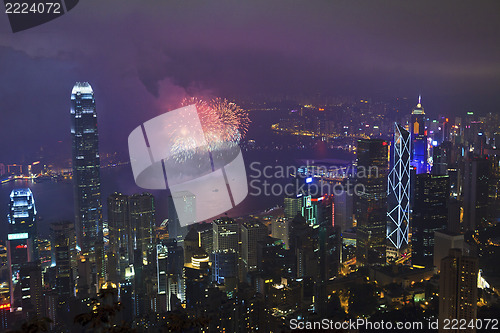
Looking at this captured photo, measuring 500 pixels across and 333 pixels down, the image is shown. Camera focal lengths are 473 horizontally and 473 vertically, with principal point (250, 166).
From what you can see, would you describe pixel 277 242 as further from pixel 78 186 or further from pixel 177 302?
pixel 78 186

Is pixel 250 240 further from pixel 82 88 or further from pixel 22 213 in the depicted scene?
pixel 82 88

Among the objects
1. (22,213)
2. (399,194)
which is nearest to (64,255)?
(22,213)

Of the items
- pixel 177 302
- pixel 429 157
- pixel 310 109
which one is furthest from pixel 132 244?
pixel 429 157

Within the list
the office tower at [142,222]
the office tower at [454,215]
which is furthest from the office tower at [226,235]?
the office tower at [454,215]

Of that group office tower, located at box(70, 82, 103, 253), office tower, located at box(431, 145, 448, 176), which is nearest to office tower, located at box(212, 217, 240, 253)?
office tower, located at box(70, 82, 103, 253)

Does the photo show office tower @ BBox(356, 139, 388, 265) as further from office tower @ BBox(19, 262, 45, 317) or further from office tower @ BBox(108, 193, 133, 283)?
office tower @ BBox(19, 262, 45, 317)

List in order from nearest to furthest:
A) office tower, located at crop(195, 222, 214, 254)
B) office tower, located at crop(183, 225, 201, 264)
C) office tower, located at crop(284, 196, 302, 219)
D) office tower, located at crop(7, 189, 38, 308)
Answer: office tower, located at crop(7, 189, 38, 308), office tower, located at crop(183, 225, 201, 264), office tower, located at crop(195, 222, 214, 254), office tower, located at crop(284, 196, 302, 219)
